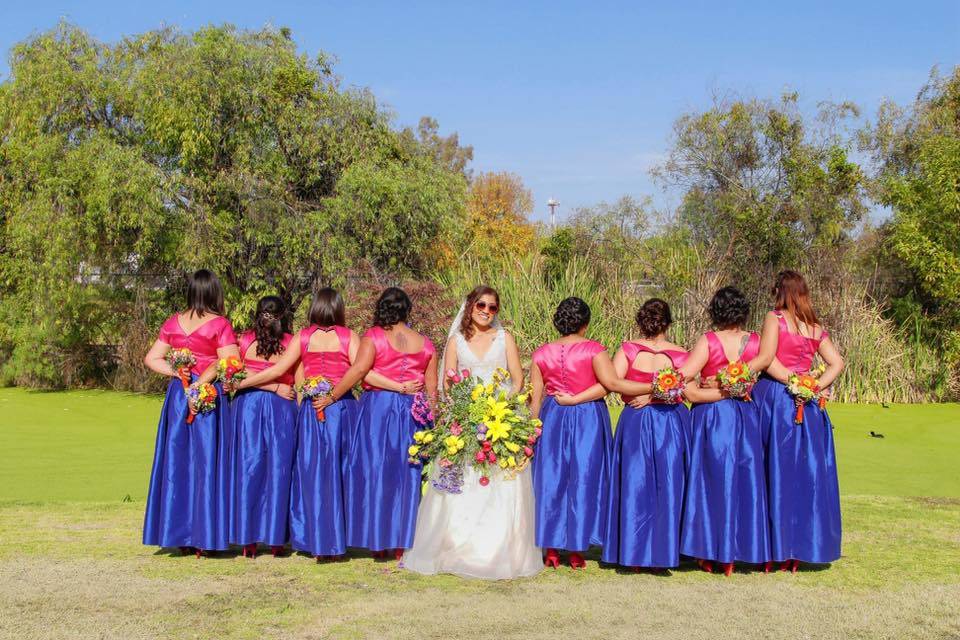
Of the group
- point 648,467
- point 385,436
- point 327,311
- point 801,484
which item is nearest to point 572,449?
point 648,467

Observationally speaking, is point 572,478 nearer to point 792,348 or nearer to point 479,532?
point 479,532

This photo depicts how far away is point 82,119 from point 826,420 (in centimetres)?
1409

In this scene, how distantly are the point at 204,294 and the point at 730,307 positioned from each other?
342 cm

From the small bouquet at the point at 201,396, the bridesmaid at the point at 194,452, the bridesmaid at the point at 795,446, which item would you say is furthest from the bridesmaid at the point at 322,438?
the bridesmaid at the point at 795,446

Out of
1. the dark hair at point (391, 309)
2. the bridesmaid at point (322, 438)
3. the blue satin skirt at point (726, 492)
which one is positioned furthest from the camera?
the dark hair at point (391, 309)

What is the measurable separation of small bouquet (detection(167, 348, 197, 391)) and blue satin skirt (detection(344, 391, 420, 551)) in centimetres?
119

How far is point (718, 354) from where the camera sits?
5934mm

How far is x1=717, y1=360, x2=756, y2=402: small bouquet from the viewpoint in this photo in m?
5.75

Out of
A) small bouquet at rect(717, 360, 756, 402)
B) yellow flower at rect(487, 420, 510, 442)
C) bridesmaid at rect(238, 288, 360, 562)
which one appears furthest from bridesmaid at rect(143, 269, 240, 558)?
small bouquet at rect(717, 360, 756, 402)

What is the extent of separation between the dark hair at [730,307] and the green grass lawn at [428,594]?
1.60 m

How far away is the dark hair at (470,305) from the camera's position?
20.0 ft

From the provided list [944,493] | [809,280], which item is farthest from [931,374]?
[944,493]

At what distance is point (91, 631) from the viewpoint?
4.64 metres

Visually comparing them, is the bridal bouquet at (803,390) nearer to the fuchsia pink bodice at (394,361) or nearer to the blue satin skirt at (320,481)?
the fuchsia pink bodice at (394,361)
